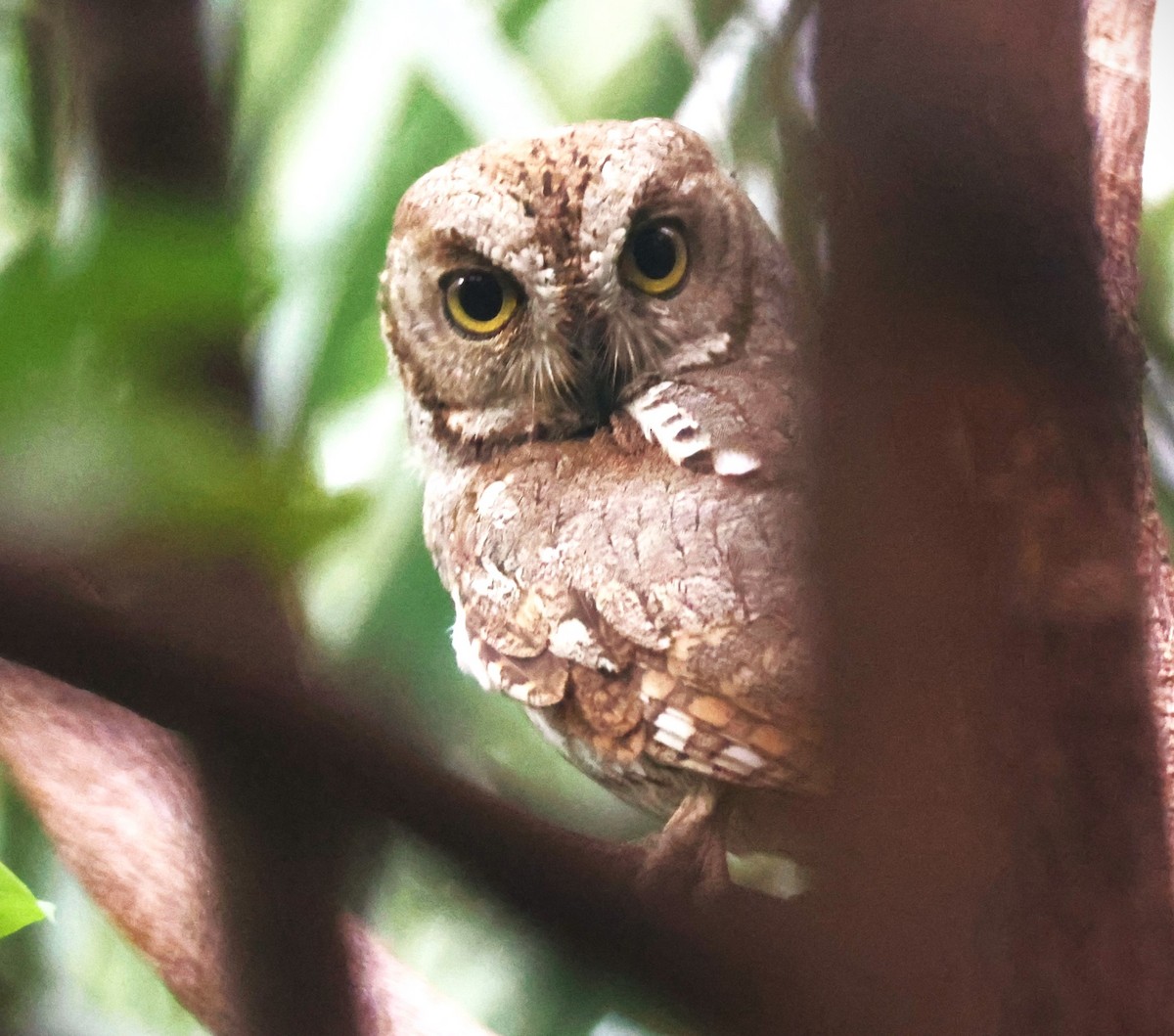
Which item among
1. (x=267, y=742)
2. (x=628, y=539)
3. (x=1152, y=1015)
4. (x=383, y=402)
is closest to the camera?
(x=267, y=742)

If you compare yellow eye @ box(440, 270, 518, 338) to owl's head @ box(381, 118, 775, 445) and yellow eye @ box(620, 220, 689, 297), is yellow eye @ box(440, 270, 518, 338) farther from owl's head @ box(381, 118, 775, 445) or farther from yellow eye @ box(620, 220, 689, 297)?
yellow eye @ box(620, 220, 689, 297)

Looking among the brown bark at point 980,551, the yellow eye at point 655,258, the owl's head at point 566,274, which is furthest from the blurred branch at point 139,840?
the yellow eye at point 655,258

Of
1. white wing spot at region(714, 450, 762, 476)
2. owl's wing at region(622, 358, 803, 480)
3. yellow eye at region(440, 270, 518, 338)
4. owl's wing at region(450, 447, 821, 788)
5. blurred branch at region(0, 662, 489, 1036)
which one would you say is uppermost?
yellow eye at region(440, 270, 518, 338)

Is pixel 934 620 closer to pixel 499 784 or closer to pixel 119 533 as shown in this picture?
pixel 119 533

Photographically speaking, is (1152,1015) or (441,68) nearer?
(1152,1015)

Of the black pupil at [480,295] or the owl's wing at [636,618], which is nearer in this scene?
the owl's wing at [636,618]

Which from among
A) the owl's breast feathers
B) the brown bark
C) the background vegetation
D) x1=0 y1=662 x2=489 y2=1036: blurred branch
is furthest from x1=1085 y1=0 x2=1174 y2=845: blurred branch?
x1=0 y1=662 x2=489 y2=1036: blurred branch

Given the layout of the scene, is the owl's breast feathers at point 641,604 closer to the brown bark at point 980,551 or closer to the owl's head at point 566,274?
the owl's head at point 566,274

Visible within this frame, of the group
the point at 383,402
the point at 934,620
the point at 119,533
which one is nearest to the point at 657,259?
the point at 383,402
